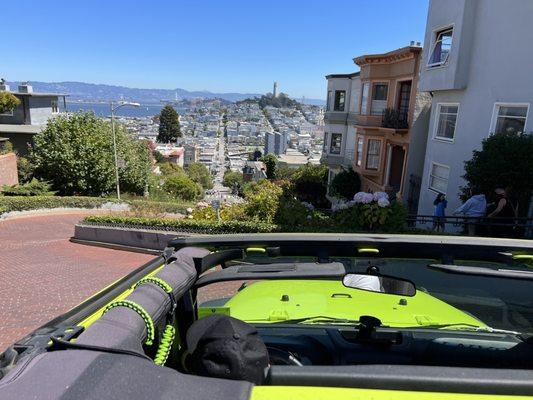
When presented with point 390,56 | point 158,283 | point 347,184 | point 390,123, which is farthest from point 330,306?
point 347,184

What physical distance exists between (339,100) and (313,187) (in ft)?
23.1

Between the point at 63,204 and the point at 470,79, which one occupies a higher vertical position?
the point at 470,79

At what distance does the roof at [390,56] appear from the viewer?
2056cm

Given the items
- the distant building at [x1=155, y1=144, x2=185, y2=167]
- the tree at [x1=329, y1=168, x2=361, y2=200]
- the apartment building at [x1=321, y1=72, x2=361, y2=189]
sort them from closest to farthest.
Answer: the tree at [x1=329, y1=168, x2=361, y2=200]
the apartment building at [x1=321, y1=72, x2=361, y2=189]
the distant building at [x1=155, y1=144, x2=185, y2=167]

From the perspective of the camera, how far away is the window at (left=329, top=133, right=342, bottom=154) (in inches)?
1227

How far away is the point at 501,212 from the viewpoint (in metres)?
10.4

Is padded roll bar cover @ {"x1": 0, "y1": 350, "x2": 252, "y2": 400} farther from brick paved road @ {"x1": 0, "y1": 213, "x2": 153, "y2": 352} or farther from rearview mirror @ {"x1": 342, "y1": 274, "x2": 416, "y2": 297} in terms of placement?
brick paved road @ {"x1": 0, "y1": 213, "x2": 153, "y2": 352}

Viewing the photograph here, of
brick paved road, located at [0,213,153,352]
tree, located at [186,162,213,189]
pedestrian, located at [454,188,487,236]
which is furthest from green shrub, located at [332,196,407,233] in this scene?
tree, located at [186,162,213,189]

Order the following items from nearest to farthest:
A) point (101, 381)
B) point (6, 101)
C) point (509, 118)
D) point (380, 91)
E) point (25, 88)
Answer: point (101, 381) < point (509, 118) < point (380, 91) < point (6, 101) < point (25, 88)

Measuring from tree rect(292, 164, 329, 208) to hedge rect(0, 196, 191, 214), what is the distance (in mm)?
14755

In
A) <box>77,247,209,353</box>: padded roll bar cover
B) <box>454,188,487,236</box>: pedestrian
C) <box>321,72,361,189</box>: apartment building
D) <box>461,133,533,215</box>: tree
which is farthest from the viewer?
<box>321,72,361,189</box>: apartment building

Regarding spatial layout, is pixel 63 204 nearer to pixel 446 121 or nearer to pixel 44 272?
pixel 44 272

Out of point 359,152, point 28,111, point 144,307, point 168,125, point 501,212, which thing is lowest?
point 168,125

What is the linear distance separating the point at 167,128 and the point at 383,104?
83225mm
